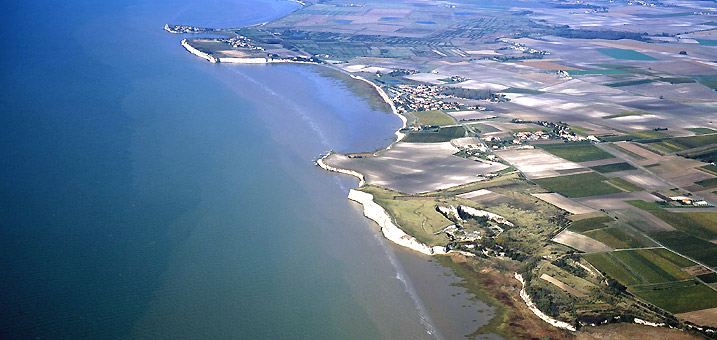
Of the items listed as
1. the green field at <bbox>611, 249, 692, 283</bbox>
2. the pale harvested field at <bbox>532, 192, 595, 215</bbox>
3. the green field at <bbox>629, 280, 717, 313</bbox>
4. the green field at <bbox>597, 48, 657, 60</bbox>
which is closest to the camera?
the green field at <bbox>629, 280, 717, 313</bbox>

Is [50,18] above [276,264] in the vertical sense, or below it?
above

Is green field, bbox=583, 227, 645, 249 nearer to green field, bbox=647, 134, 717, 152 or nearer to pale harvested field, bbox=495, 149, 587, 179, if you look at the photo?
pale harvested field, bbox=495, 149, 587, 179

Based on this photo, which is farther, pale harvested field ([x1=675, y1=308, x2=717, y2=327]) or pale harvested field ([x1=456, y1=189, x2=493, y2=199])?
pale harvested field ([x1=456, y1=189, x2=493, y2=199])

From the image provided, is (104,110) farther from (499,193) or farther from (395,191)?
(499,193)

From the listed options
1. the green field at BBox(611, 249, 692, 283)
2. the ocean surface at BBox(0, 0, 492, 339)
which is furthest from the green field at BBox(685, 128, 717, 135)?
the ocean surface at BBox(0, 0, 492, 339)

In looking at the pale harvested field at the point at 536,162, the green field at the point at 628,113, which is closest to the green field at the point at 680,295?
the pale harvested field at the point at 536,162

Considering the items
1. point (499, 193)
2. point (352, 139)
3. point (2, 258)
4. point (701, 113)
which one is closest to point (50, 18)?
point (352, 139)
